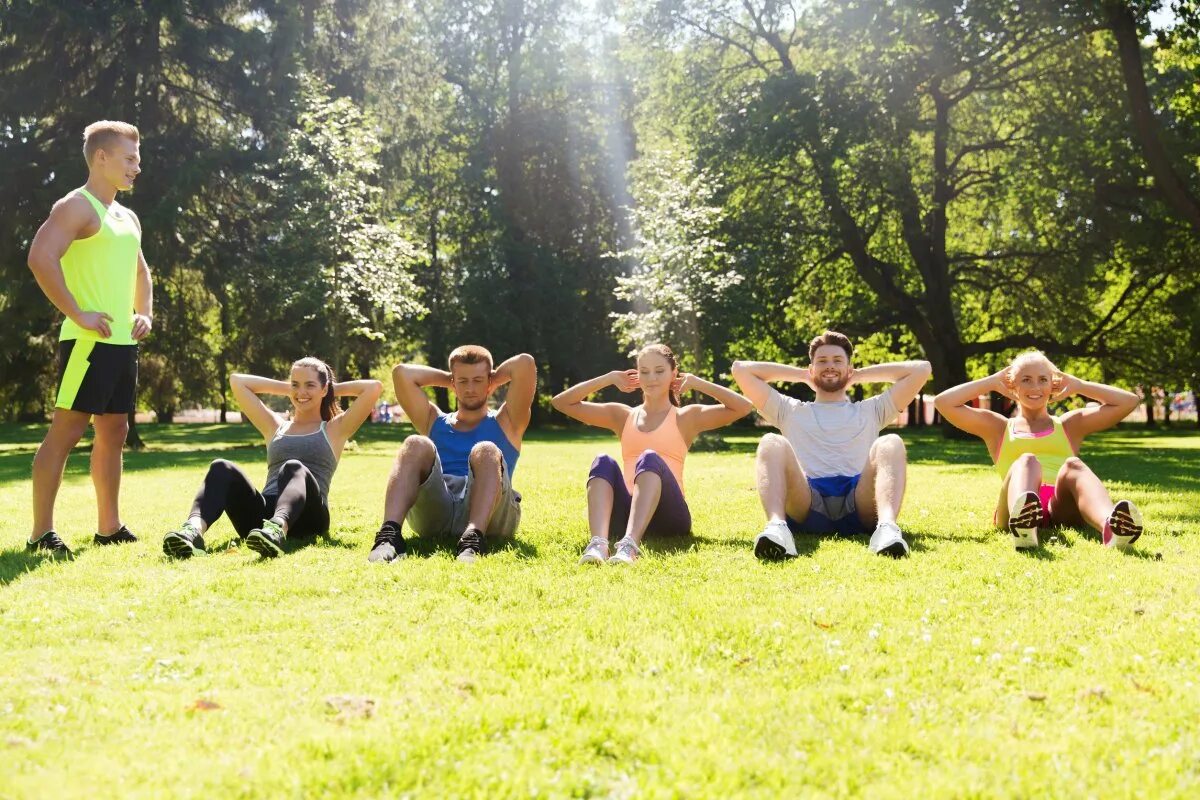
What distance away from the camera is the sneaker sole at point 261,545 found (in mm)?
5812

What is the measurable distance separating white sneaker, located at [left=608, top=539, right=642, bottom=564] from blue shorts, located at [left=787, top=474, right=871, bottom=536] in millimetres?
1607

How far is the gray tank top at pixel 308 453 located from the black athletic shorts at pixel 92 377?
103 centimetres

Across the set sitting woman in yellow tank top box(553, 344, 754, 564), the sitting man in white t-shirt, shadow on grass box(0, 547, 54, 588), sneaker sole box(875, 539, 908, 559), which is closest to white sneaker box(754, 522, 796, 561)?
the sitting man in white t-shirt

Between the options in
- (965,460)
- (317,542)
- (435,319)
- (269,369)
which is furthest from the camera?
(435,319)

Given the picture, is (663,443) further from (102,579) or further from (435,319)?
(435,319)

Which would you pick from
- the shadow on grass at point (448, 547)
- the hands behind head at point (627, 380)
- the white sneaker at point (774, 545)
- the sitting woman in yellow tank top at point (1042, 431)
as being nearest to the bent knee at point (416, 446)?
the shadow on grass at point (448, 547)

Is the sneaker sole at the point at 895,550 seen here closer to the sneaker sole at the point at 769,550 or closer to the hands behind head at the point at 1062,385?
the sneaker sole at the point at 769,550

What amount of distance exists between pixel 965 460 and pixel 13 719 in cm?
1681

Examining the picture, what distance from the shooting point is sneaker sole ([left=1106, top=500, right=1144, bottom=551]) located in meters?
5.92

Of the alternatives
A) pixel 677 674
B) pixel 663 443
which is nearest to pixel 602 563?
pixel 663 443

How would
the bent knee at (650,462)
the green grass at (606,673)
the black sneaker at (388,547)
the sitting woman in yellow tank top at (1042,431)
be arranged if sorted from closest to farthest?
the green grass at (606,673) < the black sneaker at (388,547) < the bent knee at (650,462) < the sitting woman in yellow tank top at (1042,431)

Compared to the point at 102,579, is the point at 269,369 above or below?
above

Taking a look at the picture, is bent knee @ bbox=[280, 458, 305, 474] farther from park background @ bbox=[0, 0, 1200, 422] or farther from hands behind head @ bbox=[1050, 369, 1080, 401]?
park background @ bbox=[0, 0, 1200, 422]

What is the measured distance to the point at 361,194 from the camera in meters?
23.4
